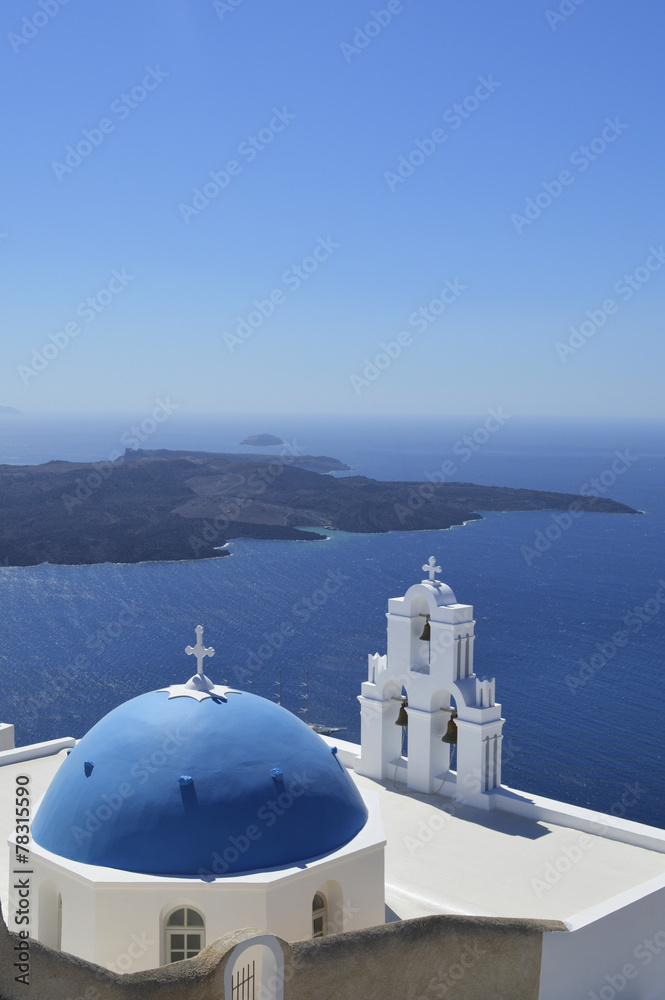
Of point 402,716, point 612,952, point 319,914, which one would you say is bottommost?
point 612,952

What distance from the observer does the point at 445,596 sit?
664 inches

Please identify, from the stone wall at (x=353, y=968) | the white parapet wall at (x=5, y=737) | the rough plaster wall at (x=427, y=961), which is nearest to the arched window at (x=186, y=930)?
the stone wall at (x=353, y=968)

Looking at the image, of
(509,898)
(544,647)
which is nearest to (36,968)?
(509,898)

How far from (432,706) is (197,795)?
660cm

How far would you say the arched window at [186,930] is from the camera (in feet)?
35.7

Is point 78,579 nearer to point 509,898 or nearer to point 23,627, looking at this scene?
point 23,627

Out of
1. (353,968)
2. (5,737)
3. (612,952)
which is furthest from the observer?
(5,737)

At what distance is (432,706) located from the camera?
16.9 metres

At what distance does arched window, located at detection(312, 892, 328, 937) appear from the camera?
11.6 metres

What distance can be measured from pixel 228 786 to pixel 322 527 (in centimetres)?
9613

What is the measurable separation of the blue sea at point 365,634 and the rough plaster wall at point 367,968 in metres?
25.8

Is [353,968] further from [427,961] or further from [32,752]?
[32,752]

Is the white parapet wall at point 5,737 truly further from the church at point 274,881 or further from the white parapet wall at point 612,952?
the white parapet wall at point 612,952

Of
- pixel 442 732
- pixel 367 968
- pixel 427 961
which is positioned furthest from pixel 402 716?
pixel 367 968
